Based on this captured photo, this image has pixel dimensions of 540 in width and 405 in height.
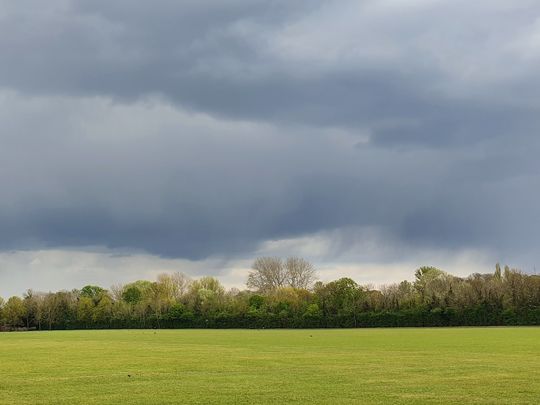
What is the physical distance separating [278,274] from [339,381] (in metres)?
117

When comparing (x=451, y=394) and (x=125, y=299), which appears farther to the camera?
(x=125, y=299)

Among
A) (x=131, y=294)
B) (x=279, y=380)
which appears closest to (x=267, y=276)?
(x=131, y=294)

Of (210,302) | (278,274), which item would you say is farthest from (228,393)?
(278,274)

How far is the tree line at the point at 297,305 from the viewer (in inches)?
3445

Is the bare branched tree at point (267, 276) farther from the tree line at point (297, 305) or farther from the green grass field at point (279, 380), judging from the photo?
the green grass field at point (279, 380)

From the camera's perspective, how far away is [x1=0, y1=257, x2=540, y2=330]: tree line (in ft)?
287

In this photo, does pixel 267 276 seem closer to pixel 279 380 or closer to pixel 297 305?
pixel 297 305

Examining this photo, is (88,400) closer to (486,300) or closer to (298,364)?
(298,364)

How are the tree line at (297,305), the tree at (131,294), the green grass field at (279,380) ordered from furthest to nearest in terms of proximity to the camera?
the tree at (131,294) → the tree line at (297,305) → the green grass field at (279,380)

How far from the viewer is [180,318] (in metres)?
110

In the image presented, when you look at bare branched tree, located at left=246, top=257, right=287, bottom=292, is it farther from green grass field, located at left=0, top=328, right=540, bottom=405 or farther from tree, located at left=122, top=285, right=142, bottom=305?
green grass field, located at left=0, top=328, right=540, bottom=405

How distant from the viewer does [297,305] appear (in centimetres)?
10069

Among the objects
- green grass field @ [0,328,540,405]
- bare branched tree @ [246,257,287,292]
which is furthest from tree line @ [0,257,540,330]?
green grass field @ [0,328,540,405]

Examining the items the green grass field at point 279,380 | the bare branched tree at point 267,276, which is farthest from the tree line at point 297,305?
the green grass field at point 279,380
